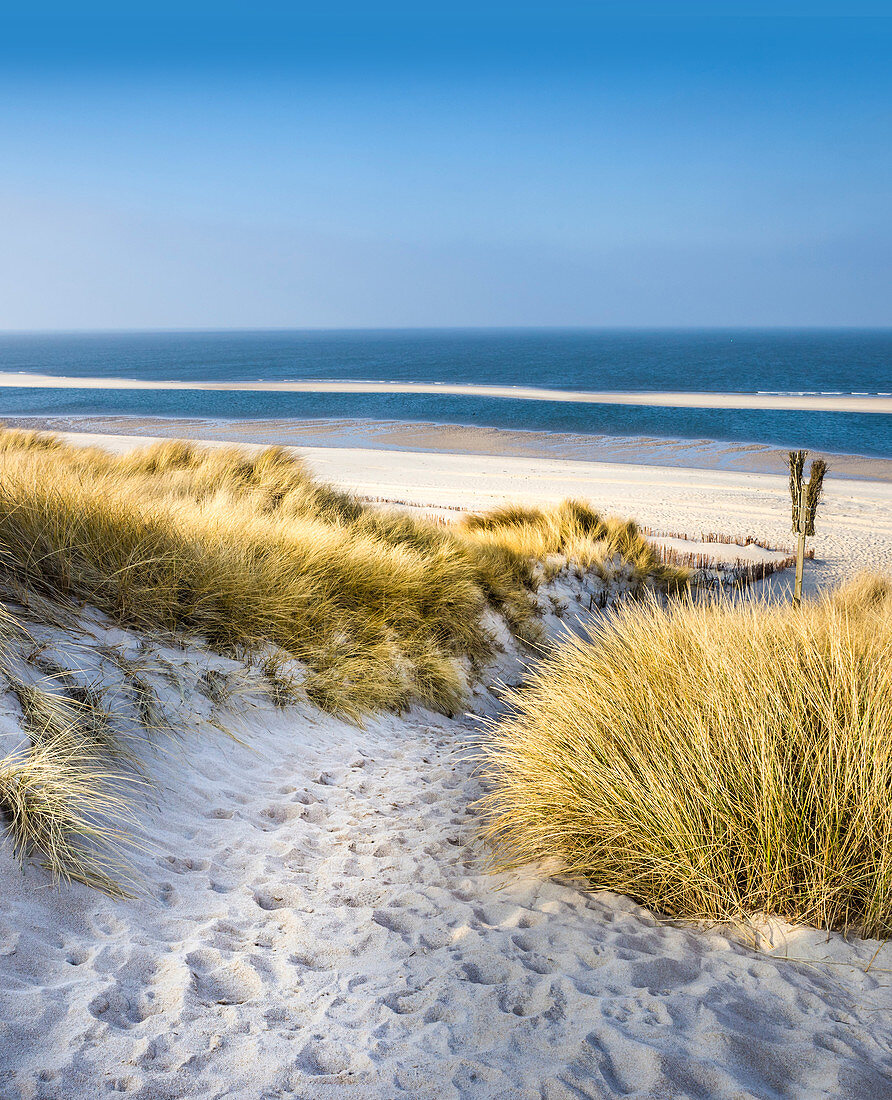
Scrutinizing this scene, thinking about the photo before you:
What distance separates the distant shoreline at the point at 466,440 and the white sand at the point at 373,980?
82.0 ft

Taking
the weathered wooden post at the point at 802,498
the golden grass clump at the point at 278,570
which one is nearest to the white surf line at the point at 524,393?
the weathered wooden post at the point at 802,498

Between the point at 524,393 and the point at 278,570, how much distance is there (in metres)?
53.1

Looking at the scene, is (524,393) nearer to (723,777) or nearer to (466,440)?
(466,440)

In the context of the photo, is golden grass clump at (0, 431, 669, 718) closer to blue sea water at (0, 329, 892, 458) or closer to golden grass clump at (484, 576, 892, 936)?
golden grass clump at (484, 576, 892, 936)

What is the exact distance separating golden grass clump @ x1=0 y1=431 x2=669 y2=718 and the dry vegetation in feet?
0.06

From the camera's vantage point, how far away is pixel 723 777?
3.41 m

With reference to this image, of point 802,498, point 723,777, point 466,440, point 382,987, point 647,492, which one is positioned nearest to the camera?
point 382,987

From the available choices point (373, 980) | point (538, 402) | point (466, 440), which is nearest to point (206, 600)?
point (373, 980)

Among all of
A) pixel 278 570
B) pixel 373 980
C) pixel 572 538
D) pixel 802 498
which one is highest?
pixel 802 498

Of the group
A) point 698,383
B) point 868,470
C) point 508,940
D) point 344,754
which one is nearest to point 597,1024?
point 508,940

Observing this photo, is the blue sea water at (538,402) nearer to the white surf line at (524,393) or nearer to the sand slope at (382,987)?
the white surf line at (524,393)

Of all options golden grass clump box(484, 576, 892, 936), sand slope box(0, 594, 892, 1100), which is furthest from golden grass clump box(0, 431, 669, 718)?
golden grass clump box(484, 576, 892, 936)

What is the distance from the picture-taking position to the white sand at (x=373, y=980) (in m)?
Answer: 2.22

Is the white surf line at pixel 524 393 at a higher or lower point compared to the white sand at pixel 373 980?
higher
